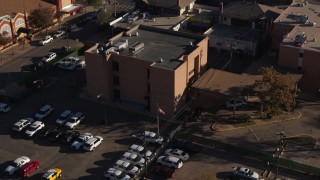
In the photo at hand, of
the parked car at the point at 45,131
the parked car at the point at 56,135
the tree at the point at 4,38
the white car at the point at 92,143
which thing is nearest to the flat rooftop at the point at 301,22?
the white car at the point at 92,143

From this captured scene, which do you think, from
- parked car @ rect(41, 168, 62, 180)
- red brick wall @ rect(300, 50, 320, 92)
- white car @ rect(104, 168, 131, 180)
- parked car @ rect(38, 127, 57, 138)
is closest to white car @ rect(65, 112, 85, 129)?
parked car @ rect(38, 127, 57, 138)

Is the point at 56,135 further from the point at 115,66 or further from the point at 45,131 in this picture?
the point at 115,66

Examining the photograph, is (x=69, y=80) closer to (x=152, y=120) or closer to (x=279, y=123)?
(x=152, y=120)

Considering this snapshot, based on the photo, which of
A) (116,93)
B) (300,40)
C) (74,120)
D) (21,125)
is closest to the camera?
(21,125)

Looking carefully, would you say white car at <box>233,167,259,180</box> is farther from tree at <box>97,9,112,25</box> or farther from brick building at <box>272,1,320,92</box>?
tree at <box>97,9,112,25</box>

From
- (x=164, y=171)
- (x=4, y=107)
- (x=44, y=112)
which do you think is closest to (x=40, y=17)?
(x=4, y=107)

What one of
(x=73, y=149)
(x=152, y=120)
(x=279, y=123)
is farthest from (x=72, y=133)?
(x=279, y=123)
